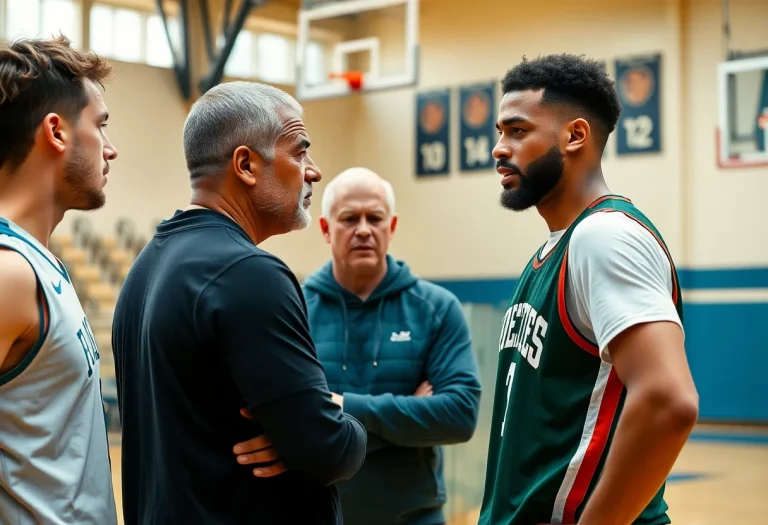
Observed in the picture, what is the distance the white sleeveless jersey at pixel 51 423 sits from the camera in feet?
5.73

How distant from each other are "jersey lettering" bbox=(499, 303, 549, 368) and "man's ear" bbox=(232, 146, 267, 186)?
68 centimetres

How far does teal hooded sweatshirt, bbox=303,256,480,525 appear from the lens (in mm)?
3057

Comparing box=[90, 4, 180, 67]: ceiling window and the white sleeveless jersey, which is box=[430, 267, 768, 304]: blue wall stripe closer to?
box=[90, 4, 180, 67]: ceiling window

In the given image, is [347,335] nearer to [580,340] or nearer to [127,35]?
[580,340]

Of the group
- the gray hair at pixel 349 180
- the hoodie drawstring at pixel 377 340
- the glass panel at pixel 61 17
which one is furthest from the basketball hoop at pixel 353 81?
the hoodie drawstring at pixel 377 340

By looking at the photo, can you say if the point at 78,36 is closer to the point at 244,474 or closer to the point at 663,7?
the point at 663,7

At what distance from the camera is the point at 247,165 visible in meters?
1.97

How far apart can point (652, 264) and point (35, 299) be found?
1206mm

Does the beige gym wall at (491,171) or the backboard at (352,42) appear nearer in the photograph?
the backboard at (352,42)

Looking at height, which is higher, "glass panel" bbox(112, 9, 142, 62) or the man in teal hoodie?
"glass panel" bbox(112, 9, 142, 62)

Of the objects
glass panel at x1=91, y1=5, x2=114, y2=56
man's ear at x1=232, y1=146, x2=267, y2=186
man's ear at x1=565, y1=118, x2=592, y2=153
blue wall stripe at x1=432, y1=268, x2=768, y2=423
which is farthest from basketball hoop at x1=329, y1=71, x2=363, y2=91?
man's ear at x1=232, y1=146, x2=267, y2=186

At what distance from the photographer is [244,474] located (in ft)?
5.81

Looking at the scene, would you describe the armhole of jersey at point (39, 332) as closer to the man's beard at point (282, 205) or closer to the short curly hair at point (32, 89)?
the short curly hair at point (32, 89)

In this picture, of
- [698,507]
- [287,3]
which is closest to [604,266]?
[698,507]
